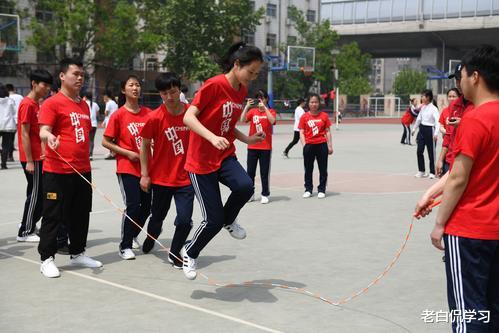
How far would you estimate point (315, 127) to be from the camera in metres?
10.7

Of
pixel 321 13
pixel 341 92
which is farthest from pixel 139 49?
pixel 321 13

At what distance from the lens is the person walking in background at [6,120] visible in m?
14.5

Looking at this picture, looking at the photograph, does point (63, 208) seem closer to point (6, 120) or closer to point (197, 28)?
point (6, 120)

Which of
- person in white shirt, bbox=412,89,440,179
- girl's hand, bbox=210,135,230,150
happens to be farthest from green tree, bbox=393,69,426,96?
girl's hand, bbox=210,135,230,150

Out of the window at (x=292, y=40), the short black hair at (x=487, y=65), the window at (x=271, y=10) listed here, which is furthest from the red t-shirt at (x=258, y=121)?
the window at (x=271, y=10)

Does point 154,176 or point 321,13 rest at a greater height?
point 321,13

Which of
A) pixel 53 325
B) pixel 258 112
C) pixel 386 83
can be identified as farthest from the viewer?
pixel 386 83

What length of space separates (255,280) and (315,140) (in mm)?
5481

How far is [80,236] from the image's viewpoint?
19.4ft

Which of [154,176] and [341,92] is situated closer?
[154,176]

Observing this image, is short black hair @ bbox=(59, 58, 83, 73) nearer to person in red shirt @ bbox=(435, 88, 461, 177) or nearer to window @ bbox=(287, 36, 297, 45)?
person in red shirt @ bbox=(435, 88, 461, 177)

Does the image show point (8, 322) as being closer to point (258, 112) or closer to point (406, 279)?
point (406, 279)

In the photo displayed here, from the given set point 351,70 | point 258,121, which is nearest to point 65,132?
point 258,121

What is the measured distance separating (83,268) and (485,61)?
4230 millimetres
